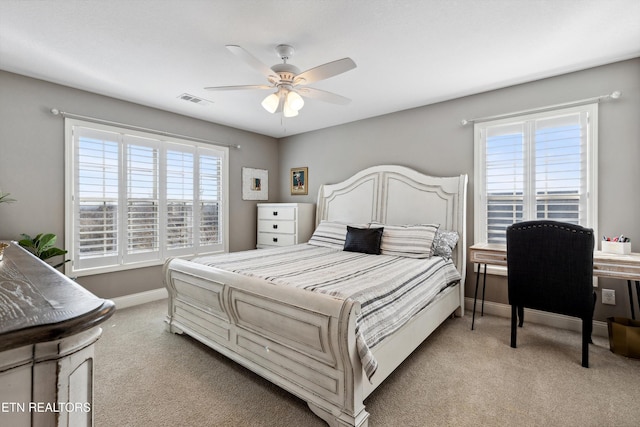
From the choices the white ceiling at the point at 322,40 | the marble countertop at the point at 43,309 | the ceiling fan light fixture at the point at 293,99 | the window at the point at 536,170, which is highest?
the white ceiling at the point at 322,40

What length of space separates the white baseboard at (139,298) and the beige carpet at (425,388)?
92cm

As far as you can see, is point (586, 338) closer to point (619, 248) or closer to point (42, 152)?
point (619, 248)

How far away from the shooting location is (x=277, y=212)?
184 inches

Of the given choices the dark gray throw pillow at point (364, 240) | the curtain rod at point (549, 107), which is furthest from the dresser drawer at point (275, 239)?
the curtain rod at point (549, 107)

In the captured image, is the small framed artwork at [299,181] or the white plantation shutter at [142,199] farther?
the small framed artwork at [299,181]

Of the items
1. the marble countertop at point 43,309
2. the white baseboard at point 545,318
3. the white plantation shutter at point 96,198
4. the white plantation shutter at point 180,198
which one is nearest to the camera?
the marble countertop at point 43,309

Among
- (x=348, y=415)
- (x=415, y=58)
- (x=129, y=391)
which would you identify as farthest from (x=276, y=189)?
(x=348, y=415)

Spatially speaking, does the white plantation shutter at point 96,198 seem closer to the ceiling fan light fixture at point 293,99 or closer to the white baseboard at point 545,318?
the ceiling fan light fixture at point 293,99

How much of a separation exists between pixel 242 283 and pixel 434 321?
5.54ft

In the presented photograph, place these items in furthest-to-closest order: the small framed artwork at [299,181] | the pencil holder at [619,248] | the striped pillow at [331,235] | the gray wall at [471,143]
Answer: the small framed artwork at [299,181] < the striped pillow at [331,235] < the gray wall at [471,143] < the pencil holder at [619,248]

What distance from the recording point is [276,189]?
546 centimetres

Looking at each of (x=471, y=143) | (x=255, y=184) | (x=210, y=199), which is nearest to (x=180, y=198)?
(x=210, y=199)

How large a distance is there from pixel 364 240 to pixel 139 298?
9.24 ft

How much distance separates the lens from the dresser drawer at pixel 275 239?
4500 millimetres
